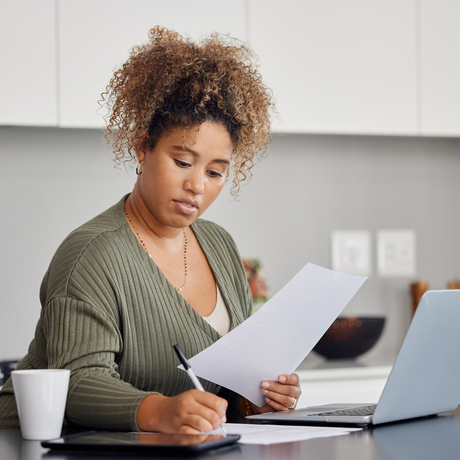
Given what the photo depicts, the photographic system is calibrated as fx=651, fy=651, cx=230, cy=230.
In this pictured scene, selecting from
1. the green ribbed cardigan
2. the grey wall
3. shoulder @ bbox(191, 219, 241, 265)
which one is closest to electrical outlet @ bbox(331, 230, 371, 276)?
the grey wall

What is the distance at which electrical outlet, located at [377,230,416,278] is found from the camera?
279 cm

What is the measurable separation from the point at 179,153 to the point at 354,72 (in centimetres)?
147

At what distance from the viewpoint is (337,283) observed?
999 mm

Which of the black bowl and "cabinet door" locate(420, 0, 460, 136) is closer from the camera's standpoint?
the black bowl

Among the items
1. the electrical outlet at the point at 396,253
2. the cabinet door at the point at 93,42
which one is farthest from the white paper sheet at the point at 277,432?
the electrical outlet at the point at 396,253

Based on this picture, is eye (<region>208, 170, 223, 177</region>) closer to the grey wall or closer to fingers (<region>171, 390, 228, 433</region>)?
fingers (<region>171, 390, 228, 433</region>)

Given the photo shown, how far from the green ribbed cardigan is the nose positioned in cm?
14

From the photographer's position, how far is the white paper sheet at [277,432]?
0.79m

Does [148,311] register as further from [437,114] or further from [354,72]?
[437,114]

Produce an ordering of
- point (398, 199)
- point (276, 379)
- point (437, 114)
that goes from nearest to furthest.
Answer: point (276, 379), point (437, 114), point (398, 199)

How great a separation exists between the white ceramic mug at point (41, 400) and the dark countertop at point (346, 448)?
0.8 inches

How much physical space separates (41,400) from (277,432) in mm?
304

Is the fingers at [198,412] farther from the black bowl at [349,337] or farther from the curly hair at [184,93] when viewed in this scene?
the black bowl at [349,337]

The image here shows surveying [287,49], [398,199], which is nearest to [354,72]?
[287,49]
